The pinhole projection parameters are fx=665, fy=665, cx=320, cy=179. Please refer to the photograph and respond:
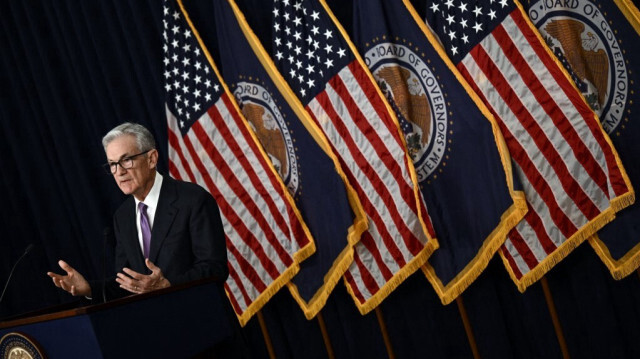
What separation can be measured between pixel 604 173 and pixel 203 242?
6.20 feet

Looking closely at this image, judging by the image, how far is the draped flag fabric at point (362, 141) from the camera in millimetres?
3557

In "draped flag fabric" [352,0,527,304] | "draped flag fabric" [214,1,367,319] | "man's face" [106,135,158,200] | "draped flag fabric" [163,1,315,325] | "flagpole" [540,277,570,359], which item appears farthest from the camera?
"draped flag fabric" [163,1,315,325]

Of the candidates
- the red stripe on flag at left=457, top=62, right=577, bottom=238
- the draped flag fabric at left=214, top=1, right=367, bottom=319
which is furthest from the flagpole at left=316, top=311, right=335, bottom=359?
the red stripe on flag at left=457, top=62, right=577, bottom=238

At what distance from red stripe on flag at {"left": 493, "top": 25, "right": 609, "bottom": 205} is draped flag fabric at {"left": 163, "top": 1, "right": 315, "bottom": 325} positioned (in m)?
1.45

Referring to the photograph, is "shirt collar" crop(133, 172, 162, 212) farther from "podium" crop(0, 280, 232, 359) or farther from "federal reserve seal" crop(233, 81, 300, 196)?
"federal reserve seal" crop(233, 81, 300, 196)

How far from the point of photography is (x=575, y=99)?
123 inches

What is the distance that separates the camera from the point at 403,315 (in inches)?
156

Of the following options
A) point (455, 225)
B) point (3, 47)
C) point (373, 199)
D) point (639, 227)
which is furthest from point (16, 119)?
point (639, 227)

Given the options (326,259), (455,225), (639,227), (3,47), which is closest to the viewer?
(639,227)

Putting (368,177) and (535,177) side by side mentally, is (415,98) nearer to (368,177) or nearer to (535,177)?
(368,177)

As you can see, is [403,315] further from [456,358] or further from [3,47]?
[3,47]

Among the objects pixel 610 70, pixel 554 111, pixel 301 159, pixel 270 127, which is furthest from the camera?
pixel 270 127

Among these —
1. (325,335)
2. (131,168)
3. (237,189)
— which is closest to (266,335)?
(325,335)

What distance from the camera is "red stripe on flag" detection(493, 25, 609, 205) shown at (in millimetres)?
3133
